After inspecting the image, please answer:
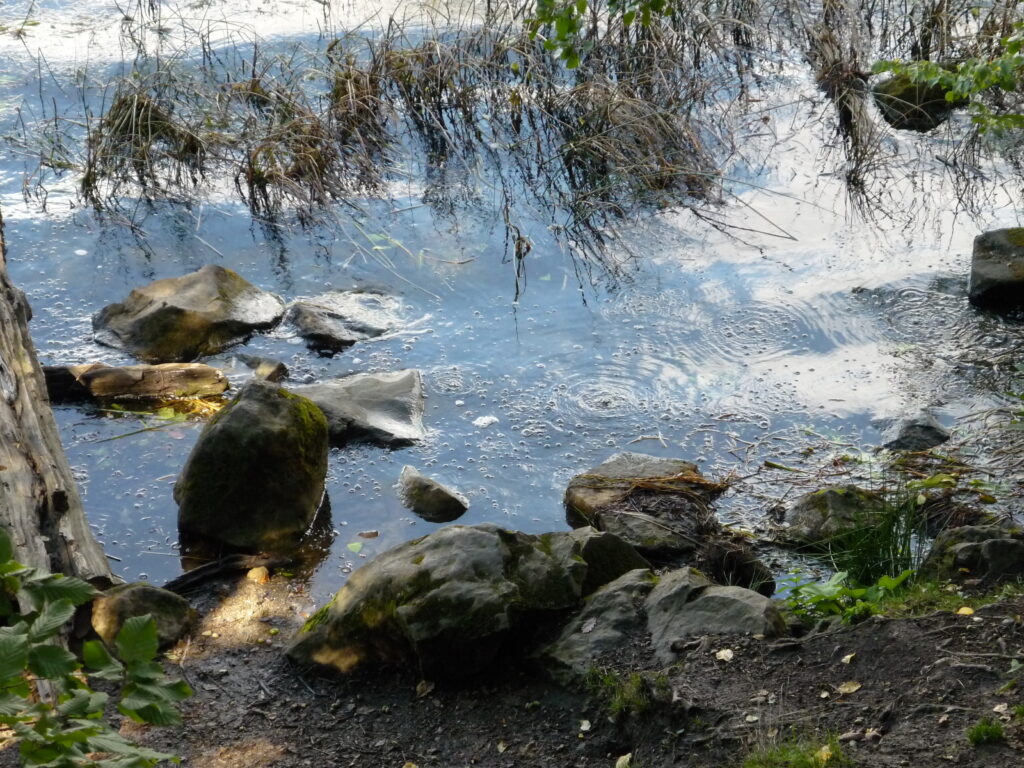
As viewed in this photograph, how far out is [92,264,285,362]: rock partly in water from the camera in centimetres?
586

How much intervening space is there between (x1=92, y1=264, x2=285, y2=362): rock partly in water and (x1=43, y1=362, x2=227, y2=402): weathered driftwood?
33 cm

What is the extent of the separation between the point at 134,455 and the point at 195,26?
5440mm

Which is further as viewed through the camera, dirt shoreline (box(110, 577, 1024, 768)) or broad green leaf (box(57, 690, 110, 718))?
dirt shoreline (box(110, 577, 1024, 768))

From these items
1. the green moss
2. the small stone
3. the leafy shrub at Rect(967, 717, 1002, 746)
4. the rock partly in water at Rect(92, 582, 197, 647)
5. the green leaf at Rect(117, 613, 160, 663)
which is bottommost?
the small stone

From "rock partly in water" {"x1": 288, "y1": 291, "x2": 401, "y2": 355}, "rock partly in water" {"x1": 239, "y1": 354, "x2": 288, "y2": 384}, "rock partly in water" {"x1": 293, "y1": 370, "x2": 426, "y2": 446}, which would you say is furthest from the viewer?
"rock partly in water" {"x1": 288, "y1": 291, "x2": 401, "y2": 355}

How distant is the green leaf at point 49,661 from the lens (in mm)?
1346

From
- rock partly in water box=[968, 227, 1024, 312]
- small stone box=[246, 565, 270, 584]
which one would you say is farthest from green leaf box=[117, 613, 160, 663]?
rock partly in water box=[968, 227, 1024, 312]

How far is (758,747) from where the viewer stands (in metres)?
2.70

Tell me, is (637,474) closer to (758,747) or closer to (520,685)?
(520,685)

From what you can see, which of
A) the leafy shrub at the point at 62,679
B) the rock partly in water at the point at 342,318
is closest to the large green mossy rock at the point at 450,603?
the leafy shrub at the point at 62,679

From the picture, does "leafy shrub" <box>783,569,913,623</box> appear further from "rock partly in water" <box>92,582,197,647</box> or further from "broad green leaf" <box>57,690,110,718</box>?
"broad green leaf" <box>57,690,110,718</box>

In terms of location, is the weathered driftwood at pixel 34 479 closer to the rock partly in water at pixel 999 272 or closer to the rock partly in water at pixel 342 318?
the rock partly in water at pixel 342 318

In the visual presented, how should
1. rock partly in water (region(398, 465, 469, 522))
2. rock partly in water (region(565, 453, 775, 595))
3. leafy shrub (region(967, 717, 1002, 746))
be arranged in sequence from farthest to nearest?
rock partly in water (region(398, 465, 469, 522)) < rock partly in water (region(565, 453, 775, 595)) < leafy shrub (region(967, 717, 1002, 746))

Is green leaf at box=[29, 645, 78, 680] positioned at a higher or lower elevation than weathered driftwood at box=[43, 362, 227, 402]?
higher
